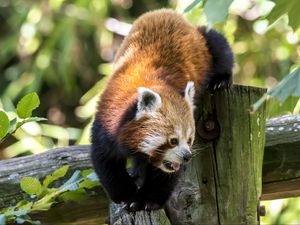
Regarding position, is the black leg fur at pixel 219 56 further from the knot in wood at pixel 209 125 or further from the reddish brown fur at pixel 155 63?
the knot in wood at pixel 209 125

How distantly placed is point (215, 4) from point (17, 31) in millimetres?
5434

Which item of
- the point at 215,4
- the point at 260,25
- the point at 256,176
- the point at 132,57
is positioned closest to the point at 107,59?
the point at 260,25

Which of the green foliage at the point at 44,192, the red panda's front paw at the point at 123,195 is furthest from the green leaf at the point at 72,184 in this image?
the red panda's front paw at the point at 123,195

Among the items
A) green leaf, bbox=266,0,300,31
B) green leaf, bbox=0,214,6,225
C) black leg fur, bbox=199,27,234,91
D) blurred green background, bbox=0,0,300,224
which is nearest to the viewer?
green leaf, bbox=266,0,300,31

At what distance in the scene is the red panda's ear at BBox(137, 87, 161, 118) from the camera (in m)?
2.24

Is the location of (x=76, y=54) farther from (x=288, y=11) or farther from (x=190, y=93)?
(x=288, y=11)

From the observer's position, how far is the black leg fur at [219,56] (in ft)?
9.37

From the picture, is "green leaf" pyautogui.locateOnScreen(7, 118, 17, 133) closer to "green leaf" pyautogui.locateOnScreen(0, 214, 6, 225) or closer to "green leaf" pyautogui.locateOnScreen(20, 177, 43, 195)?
"green leaf" pyautogui.locateOnScreen(20, 177, 43, 195)

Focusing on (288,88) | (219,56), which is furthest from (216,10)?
(219,56)

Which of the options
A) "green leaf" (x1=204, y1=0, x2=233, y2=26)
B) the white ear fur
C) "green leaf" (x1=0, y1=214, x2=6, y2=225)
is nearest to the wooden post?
the white ear fur

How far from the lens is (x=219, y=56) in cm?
293

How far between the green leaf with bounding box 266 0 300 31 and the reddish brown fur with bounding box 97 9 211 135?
3.27ft

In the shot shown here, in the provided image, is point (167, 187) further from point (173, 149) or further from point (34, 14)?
point (34, 14)

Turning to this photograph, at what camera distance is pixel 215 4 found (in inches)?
46.7
